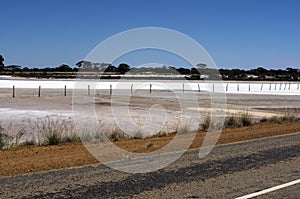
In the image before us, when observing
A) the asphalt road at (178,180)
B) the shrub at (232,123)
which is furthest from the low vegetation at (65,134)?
the asphalt road at (178,180)

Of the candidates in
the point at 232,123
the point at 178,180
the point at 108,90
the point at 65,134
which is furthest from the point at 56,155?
the point at 108,90

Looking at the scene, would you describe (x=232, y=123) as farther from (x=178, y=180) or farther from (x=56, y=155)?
(x=178, y=180)

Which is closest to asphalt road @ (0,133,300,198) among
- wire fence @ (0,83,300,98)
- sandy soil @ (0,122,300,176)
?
sandy soil @ (0,122,300,176)

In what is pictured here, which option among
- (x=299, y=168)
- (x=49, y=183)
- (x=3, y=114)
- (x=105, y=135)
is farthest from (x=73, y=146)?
(x=3, y=114)

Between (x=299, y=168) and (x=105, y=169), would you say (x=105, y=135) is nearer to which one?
(x=105, y=169)

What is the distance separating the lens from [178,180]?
27.0 ft

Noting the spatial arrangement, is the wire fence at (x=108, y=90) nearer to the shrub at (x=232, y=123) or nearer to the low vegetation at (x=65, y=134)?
the shrub at (x=232, y=123)

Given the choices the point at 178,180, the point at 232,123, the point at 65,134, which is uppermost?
the point at 178,180

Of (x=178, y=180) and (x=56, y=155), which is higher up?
(x=178, y=180)

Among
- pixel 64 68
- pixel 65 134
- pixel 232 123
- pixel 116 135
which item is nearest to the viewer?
pixel 65 134

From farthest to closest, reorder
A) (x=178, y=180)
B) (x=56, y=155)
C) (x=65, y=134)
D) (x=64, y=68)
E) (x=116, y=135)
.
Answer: (x=64, y=68), (x=116, y=135), (x=65, y=134), (x=56, y=155), (x=178, y=180)

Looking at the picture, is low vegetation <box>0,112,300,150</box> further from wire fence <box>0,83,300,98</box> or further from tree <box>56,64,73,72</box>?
tree <box>56,64,73,72</box>

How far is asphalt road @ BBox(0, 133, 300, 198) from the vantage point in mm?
7191

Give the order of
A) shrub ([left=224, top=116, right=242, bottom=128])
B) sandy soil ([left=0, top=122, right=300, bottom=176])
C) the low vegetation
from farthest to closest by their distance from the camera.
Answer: shrub ([left=224, top=116, right=242, bottom=128]), the low vegetation, sandy soil ([left=0, top=122, right=300, bottom=176])
